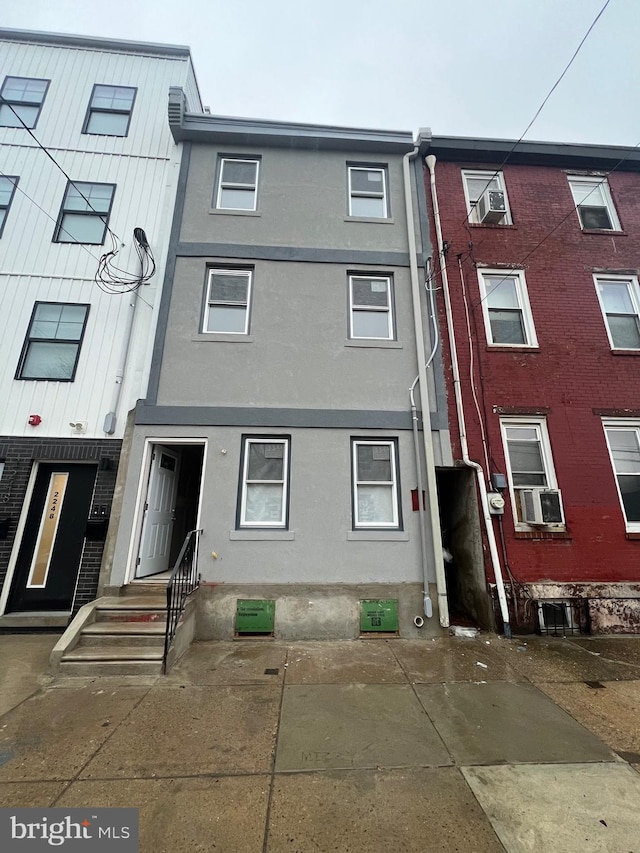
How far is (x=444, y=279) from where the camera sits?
721 cm

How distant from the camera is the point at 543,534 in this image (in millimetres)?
6039

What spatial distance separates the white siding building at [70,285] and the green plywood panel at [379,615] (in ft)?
14.0

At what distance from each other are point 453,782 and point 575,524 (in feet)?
16.2

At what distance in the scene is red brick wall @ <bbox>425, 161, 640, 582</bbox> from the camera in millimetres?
6043

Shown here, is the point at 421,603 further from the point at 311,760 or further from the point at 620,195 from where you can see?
the point at 620,195

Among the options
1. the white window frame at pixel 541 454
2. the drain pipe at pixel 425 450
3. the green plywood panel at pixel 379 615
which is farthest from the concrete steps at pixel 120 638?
the white window frame at pixel 541 454

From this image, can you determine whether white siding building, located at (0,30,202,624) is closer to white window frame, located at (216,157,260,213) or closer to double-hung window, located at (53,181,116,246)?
double-hung window, located at (53,181,116,246)

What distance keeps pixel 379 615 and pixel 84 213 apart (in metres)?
9.32

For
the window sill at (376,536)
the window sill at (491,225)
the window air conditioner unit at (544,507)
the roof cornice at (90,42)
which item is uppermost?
the roof cornice at (90,42)

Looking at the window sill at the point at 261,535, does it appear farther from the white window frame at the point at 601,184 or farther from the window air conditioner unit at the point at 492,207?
the white window frame at the point at 601,184

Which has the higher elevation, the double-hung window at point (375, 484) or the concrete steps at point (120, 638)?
the double-hung window at point (375, 484)

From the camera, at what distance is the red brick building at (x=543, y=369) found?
593 cm

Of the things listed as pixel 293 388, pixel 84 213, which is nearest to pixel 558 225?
pixel 293 388

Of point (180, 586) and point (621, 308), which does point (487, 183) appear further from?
point (180, 586)
